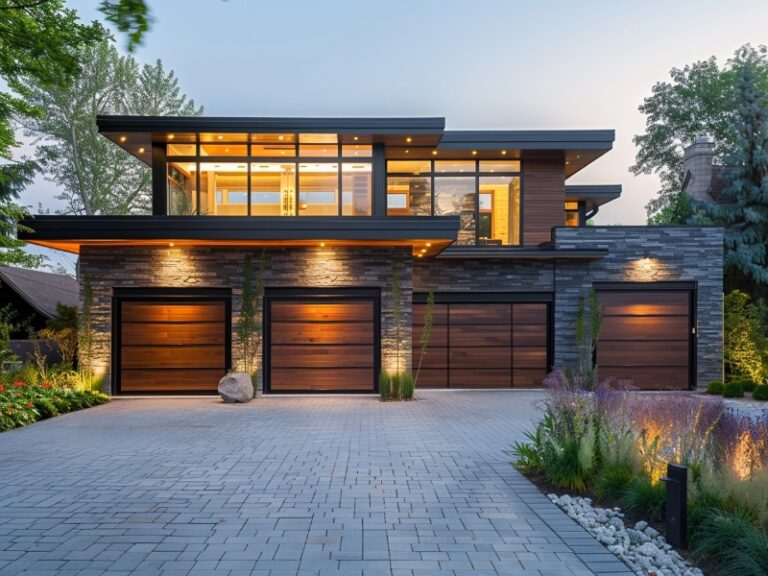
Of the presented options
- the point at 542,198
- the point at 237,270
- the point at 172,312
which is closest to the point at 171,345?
the point at 172,312

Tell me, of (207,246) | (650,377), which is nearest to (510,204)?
(650,377)

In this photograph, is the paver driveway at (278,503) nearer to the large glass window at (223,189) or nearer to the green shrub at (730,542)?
the green shrub at (730,542)

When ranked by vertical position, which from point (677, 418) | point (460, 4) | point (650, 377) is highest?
point (460, 4)

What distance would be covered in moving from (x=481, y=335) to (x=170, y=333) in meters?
7.77

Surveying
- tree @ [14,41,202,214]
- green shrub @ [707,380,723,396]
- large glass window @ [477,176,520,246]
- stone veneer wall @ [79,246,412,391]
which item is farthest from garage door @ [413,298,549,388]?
tree @ [14,41,202,214]

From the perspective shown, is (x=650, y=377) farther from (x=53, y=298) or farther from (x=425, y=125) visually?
(x=53, y=298)

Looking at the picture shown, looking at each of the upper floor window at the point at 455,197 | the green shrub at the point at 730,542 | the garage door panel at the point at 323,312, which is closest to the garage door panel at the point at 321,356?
the garage door panel at the point at 323,312

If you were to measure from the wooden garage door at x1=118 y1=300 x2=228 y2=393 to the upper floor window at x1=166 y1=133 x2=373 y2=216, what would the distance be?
2471 mm

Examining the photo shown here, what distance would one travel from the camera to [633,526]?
4770 millimetres

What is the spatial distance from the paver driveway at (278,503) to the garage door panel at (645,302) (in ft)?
22.7

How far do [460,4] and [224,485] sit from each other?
202 inches

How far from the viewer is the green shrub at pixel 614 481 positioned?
17.4 ft

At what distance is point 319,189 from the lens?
46.4 feet

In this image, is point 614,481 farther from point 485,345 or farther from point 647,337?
point 647,337
